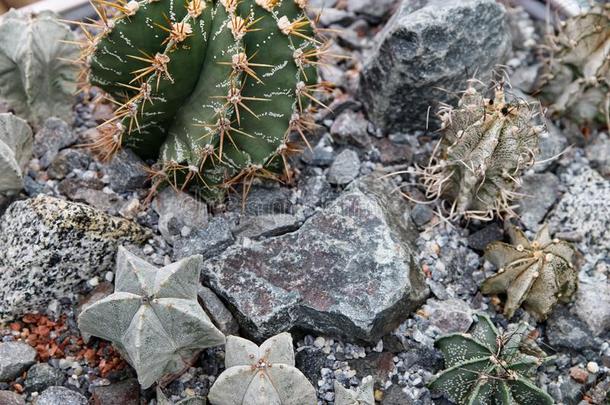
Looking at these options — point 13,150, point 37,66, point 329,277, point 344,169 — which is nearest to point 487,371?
point 329,277

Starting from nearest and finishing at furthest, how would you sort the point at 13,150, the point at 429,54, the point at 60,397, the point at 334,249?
the point at 60,397 → the point at 334,249 → the point at 13,150 → the point at 429,54

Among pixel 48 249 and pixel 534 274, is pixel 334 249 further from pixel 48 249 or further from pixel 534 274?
pixel 48 249

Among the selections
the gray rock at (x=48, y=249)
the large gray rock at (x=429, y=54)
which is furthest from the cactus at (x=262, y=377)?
the large gray rock at (x=429, y=54)

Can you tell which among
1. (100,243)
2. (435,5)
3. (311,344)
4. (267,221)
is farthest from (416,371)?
(435,5)

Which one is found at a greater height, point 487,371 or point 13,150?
point 13,150

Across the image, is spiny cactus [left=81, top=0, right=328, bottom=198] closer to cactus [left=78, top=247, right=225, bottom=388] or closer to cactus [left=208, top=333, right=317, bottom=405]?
cactus [left=78, top=247, right=225, bottom=388]

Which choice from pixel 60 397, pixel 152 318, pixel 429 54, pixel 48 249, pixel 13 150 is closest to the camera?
pixel 152 318
